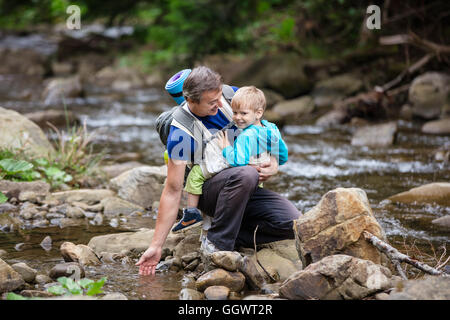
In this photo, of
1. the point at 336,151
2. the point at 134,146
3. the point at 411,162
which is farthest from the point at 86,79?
the point at 411,162

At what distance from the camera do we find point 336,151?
755 cm

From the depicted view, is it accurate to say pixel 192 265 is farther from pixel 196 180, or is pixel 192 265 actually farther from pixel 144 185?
pixel 144 185

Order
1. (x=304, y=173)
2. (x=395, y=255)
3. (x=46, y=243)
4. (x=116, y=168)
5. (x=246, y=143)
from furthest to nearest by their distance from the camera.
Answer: (x=304, y=173)
(x=116, y=168)
(x=46, y=243)
(x=246, y=143)
(x=395, y=255)

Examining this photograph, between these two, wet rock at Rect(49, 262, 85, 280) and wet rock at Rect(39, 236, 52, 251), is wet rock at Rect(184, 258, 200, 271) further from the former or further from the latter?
wet rock at Rect(39, 236, 52, 251)

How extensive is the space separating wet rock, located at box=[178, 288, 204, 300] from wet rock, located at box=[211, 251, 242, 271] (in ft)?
0.69

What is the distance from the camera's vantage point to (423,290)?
8.16 ft

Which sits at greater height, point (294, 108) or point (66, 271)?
point (294, 108)

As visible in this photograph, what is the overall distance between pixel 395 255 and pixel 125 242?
189cm

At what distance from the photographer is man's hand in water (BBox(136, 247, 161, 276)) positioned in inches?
130

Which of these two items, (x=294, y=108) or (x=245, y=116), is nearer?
(x=245, y=116)

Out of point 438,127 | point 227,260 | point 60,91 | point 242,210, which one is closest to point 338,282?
point 227,260

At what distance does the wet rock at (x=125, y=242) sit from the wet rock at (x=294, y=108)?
248 inches

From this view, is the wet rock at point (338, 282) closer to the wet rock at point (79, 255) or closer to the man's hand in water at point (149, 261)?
the man's hand in water at point (149, 261)

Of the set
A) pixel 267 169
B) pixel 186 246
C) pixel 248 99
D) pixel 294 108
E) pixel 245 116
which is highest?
pixel 248 99
